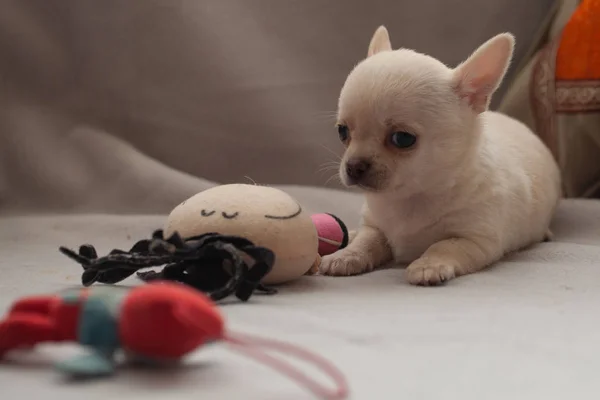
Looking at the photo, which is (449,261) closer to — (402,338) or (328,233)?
(328,233)

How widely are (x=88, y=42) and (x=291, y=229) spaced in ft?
4.95

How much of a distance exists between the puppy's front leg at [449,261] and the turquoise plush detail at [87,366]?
2.46ft

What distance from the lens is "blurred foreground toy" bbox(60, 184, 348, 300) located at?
4.07ft

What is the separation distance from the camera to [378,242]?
1758 mm

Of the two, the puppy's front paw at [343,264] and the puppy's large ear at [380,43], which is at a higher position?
the puppy's large ear at [380,43]

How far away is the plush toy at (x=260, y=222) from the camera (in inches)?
52.2

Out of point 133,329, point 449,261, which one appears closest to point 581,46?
point 449,261

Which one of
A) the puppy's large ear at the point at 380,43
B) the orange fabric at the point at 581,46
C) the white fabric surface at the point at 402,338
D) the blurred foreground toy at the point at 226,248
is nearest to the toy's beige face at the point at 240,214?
the blurred foreground toy at the point at 226,248

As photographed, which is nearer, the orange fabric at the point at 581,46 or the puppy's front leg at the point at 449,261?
the puppy's front leg at the point at 449,261

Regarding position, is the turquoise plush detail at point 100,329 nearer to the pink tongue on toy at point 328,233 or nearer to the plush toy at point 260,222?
the plush toy at point 260,222

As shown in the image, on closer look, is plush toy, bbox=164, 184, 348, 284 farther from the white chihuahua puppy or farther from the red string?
the red string

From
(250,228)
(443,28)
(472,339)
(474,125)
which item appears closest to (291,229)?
(250,228)

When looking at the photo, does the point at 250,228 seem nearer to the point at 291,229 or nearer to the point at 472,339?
Answer: the point at 291,229

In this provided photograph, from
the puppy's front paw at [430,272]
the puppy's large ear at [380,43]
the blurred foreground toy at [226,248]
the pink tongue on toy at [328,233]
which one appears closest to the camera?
the blurred foreground toy at [226,248]
